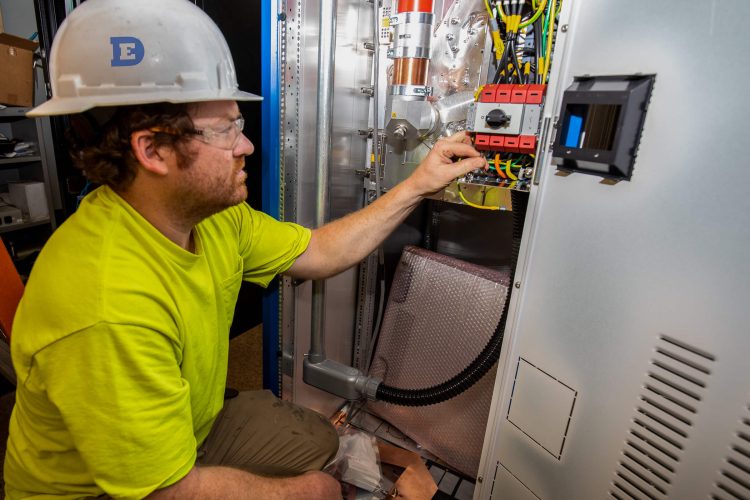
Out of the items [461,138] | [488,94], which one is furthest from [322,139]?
[488,94]

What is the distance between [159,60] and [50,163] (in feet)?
7.64

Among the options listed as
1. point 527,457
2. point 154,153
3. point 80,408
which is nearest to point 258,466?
point 80,408

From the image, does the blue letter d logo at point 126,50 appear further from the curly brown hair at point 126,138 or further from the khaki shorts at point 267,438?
the khaki shorts at point 267,438

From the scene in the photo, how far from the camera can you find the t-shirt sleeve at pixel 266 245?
3.96ft

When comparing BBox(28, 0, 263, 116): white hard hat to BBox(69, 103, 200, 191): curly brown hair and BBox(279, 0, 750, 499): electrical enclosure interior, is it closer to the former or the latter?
BBox(69, 103, 200, 191): curly brown hair

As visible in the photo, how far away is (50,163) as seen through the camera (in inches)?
97.6

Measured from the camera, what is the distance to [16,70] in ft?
6.32

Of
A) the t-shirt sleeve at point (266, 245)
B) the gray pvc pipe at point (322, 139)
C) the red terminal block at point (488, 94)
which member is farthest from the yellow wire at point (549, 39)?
the t-shirt sleeve at point (266, 245)

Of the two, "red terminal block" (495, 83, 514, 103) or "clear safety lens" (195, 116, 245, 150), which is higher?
"red terminal block" (495, 83, 514, 103)

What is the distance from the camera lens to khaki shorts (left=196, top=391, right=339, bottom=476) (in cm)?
119

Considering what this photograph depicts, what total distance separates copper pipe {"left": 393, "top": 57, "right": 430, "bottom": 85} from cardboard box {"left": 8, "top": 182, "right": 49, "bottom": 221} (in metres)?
2.34

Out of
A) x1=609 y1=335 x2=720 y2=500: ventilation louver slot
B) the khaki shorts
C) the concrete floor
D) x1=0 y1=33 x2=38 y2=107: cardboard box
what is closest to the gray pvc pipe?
the khaki shorts

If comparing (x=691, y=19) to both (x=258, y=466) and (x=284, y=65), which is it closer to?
(x=284, y=65)

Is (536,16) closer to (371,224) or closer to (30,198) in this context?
(371,224)
